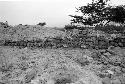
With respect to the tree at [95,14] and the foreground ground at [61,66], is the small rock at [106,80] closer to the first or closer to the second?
the foreground ground at [61,66]

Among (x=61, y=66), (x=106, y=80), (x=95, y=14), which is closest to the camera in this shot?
(x=106, y=80)

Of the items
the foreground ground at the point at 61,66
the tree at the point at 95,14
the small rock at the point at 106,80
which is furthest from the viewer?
the tree at the point at 95,14

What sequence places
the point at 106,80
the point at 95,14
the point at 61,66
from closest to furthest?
the point at 106,80 < the point at 61,66 < the point at 95,14

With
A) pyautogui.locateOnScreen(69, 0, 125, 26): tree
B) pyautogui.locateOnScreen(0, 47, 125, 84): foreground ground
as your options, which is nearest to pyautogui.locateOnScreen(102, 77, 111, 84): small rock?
pyautogui.locateOnScreen(0, 47, 125, 84): foreground ground

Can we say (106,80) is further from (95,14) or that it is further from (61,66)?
(95,14)

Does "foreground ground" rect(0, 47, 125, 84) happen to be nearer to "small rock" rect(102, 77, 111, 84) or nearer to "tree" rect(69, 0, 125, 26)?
"small rock" rect(102, 77, 111, 84)

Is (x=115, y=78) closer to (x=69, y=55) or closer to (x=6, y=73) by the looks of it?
(x=69, y=55)

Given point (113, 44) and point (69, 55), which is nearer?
point (69, 55)

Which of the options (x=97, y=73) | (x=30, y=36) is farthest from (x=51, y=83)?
(x=30, y=36)

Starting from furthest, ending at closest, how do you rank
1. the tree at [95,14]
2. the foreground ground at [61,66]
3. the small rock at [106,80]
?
the tree at [95,14]
the foreground ground at [61,66]
the small rock at [106,80]

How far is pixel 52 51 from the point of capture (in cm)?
891

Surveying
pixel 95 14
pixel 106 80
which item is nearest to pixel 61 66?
pixel 106 80

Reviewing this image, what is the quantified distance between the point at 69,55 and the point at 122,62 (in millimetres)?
2357

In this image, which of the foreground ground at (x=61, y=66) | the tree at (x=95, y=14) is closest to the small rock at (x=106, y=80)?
the foreground ground at (x=61, y=66)
